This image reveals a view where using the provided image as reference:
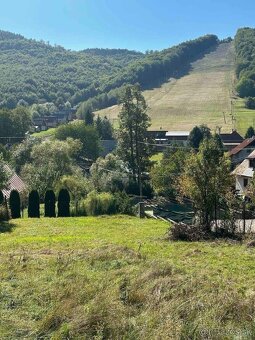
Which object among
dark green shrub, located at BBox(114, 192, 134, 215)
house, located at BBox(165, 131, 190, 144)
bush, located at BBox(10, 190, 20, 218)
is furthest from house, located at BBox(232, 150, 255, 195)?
house, located at BBox(165, 131, 190, 144)

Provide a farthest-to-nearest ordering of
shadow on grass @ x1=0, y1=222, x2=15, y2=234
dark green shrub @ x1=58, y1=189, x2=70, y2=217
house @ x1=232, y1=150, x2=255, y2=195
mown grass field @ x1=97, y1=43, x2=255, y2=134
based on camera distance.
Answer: mown grass field @ x1=97, y1=43, x2=255, y2=134, house @ x1=232, y1=150, x2=255, y2=195, dark green shrub @ x1=58, y1=189, x2=70, y2=217, shadow on grass @ x1=0, y1=222, x2=15, y2=234

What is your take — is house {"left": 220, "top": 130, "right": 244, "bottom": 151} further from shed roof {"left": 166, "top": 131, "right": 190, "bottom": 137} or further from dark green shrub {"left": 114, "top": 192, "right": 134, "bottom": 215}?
dark green shrub {"left": 114, "top": 192, "right": 134, "bottom": 215}

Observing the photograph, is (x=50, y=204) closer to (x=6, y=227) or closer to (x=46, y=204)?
(x=46, y=204)

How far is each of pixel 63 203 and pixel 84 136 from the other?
3918cm

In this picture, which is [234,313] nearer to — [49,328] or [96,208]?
[49,328]

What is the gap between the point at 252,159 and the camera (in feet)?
132

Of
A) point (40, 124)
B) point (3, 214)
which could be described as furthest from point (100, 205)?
point (40, 124)

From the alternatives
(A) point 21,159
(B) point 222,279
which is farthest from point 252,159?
(B) point 222,279

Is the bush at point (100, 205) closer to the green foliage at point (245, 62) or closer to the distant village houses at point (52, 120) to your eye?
the distant village houses at point (52, 120)

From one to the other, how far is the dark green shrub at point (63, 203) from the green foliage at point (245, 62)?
336 feet

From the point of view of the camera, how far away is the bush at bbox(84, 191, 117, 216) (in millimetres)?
28734

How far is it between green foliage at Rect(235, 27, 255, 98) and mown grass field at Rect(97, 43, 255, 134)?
3828 mm

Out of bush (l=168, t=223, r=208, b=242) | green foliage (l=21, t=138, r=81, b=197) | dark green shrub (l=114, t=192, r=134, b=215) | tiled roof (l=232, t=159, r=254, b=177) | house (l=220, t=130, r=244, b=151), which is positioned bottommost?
dark green shrub (l=114, t=192, r=134, b=215)

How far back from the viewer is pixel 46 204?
2891 centimetres
